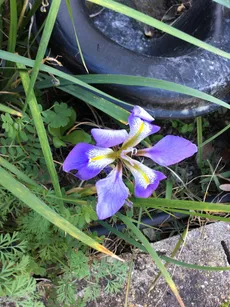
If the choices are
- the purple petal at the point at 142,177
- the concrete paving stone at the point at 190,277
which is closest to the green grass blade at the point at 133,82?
the purple petal at the point at 142,177

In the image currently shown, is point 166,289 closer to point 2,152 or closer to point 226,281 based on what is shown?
point 226,281

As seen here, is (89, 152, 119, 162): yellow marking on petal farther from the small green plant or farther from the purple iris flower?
the small green plant

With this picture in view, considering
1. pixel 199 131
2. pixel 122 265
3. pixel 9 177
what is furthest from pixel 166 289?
pixel 9 177

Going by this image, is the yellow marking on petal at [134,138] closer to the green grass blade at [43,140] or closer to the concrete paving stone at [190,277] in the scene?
the green grass blade at [43,140]

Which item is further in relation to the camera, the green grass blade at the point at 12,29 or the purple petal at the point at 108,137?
the green grass blade at the point at 12,29

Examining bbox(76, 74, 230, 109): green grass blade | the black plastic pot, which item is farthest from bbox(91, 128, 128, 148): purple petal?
the black plastic pot
